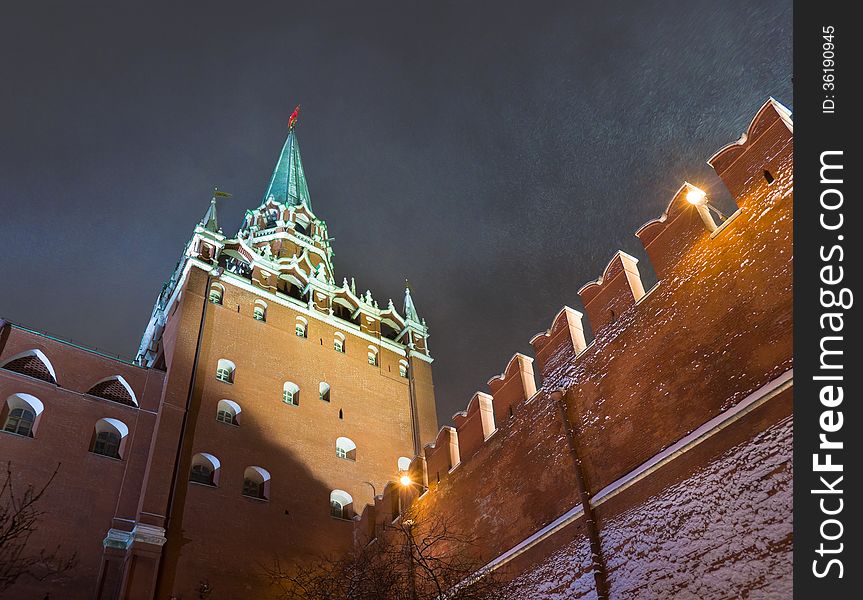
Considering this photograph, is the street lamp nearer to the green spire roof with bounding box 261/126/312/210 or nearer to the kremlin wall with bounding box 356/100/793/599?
the kremlin wall with bounding box 356/100/793/599

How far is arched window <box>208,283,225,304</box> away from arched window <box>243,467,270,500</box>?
744cm

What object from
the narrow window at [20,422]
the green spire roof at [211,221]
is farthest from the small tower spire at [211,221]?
the narrow window at [20,422]

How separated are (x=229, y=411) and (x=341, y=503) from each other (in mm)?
5201

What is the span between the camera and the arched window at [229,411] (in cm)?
2349

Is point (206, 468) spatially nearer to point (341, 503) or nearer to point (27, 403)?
point (341, 503)

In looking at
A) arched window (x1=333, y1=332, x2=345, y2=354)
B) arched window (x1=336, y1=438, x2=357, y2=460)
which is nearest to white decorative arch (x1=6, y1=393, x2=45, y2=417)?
arched window (x1=336, y1=438, x2=357, y2=460)

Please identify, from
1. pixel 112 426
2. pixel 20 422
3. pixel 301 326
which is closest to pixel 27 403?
pixel 20 422

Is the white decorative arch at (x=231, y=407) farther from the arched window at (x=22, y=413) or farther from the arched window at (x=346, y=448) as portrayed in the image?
the arched window at (x=22, y=413)

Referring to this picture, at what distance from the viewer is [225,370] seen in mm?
24922

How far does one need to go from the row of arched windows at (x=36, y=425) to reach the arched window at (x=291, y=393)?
20.4 feet

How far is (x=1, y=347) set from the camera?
20031mm

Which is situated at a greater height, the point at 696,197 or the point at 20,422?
the point at 20,422
